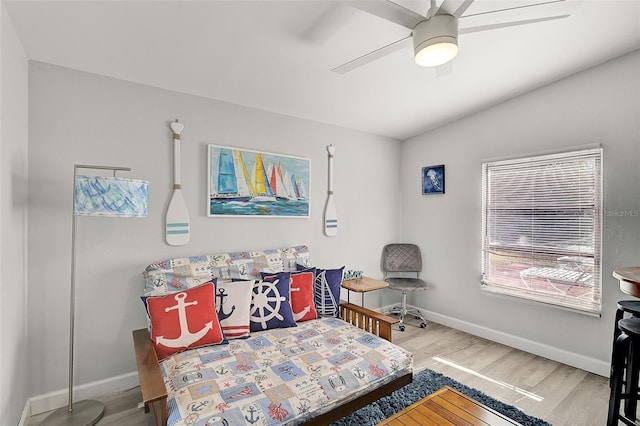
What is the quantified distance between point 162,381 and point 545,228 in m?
3.44

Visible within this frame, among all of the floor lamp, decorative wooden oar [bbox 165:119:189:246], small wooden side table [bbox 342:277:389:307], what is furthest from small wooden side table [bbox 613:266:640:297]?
decorative wooden oar [bbox 165:119:189:246]

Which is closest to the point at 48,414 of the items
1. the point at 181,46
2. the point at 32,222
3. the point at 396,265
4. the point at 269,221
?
the point at 32,222

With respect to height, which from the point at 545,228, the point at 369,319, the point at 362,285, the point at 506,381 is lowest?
the point at 506,381

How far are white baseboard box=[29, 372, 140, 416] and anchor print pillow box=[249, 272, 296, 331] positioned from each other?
106 centimetres

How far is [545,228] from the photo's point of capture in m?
3.08

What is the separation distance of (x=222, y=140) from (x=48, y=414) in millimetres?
2355

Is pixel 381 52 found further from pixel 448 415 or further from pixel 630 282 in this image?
pixel 448 415

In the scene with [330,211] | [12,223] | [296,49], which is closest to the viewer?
[12,223]

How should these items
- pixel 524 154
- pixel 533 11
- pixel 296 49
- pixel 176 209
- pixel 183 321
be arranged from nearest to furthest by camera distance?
pixel 533 11
pixel 183 321
pixel 296 49
pixel 176 209
pixel 524 154

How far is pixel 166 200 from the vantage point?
8.42ft

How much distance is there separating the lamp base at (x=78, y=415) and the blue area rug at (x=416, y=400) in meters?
1.58

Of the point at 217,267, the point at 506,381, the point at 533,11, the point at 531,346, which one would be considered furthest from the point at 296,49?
the point at 531,346

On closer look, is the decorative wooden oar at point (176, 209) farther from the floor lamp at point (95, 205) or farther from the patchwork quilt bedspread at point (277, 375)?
the patchwork quilt bedspread at point (277, 375)

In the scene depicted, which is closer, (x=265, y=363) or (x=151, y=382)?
(x=151, y=382)
